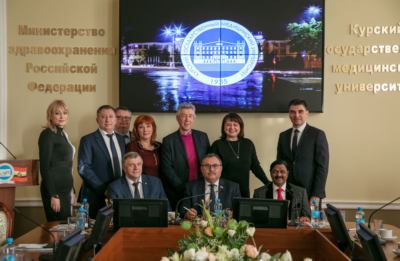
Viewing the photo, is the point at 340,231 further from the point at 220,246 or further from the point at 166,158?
the point at 166,158

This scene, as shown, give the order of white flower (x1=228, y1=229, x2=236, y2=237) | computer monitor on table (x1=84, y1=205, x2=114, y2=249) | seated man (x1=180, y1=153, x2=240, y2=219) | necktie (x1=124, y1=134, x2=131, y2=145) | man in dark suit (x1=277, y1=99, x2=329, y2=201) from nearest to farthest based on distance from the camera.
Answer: white flower (x1=228, y1=229, x2=236, y2=237) < computer monitor on table (x1=84, y1=205, x2=114, y2=249) < seated man (x1=180, y1=153, x2=240, y2=219) < man in dark suit (x1=277, y1=99, x2=329, y2=201) < necktie (x1=124, y1=134, x2=131, y2=145)

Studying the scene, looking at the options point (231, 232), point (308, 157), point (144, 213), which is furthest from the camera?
point (308, 157)

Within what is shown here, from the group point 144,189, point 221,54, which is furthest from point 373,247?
point 221,54

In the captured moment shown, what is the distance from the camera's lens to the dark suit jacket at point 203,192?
416 cm

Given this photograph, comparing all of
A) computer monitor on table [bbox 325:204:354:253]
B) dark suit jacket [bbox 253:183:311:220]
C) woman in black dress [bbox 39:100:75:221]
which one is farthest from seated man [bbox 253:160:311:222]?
woman in black dress [bbox 39:100:75:221]

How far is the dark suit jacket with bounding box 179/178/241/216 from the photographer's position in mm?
4164

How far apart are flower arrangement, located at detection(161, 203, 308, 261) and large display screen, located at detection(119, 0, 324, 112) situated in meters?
3.14

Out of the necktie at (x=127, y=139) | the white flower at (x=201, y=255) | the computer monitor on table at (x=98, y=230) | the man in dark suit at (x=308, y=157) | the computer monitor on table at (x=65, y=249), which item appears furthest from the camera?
the necktie at (x=127, y=139)

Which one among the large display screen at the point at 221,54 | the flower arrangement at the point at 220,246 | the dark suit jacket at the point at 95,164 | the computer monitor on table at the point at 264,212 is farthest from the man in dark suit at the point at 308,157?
the flower arrangement at the point at 220,246

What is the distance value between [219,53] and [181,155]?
53.7 inches

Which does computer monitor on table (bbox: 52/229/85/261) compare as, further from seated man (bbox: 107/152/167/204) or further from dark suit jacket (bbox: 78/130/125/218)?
dark suit jacket (bbox: 78/130/125/218)

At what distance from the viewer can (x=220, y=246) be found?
79.6 inches

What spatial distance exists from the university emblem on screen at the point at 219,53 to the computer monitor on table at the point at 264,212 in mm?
2254

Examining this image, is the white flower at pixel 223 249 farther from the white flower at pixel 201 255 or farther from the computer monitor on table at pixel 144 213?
the computer monitor on table at pixel 144 213
